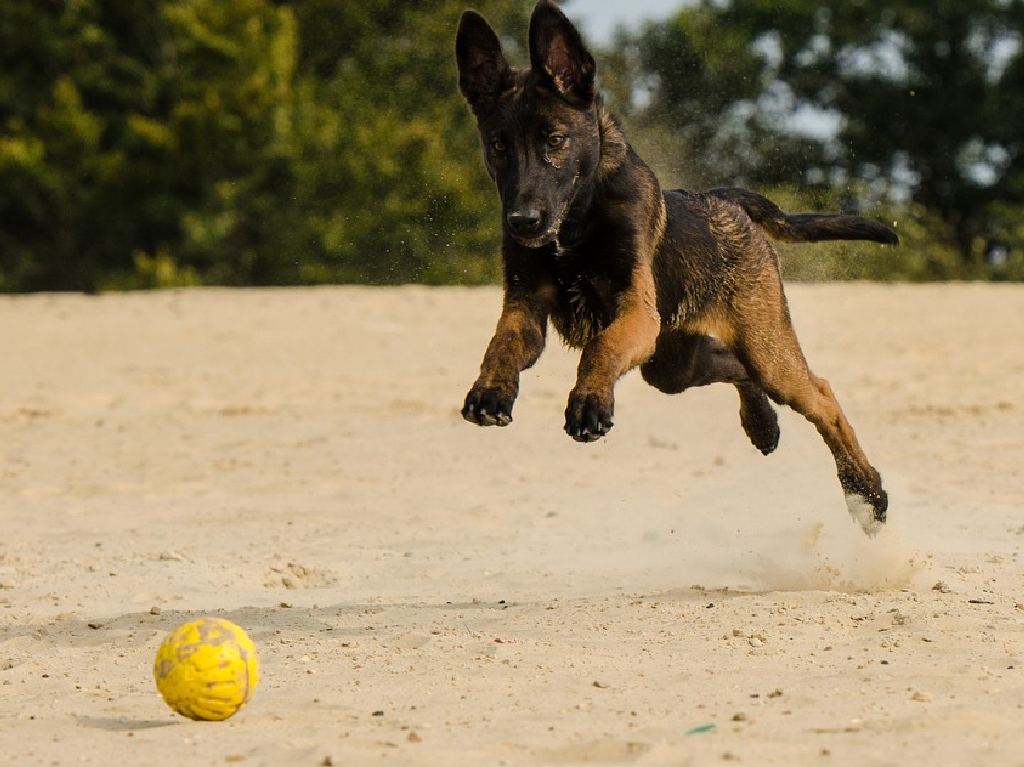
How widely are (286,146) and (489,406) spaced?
25.4 metres

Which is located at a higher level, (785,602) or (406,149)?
(406,149)

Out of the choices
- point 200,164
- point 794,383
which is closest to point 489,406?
point 794,383

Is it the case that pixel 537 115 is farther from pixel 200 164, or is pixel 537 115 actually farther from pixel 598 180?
pixel 200 164

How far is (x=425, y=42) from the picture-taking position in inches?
1406

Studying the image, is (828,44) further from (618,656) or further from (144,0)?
(618,656)

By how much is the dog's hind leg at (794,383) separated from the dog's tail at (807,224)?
1.72 ft

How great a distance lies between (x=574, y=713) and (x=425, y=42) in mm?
31806

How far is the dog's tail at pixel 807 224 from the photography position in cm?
792

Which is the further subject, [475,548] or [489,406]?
[475,548]

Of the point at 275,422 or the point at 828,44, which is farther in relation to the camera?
the point at 828,44

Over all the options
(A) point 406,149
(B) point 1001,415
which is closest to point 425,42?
(A) point 406,149

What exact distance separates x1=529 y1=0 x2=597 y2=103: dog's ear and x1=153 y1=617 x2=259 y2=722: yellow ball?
8.10 feet

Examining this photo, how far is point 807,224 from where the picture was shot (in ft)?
26.1

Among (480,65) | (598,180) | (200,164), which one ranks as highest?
(200,164)
